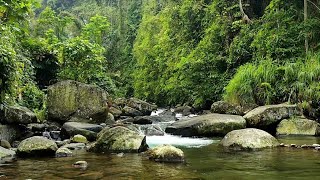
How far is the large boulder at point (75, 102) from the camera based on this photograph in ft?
39.8

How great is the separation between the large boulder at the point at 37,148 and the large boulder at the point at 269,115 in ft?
18.4

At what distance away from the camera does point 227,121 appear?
1027 centimetres

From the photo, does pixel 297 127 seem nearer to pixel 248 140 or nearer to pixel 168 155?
pixel 248 140

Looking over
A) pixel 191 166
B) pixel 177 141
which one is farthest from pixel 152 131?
pixel 191 166

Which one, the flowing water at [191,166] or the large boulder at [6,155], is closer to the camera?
the flowing water at [191,166]

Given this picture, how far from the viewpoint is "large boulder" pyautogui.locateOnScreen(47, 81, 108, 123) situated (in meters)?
12.1

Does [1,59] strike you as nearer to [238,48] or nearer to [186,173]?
[186,173]

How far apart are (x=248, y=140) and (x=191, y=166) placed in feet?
7.10

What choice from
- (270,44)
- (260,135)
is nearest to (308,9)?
(270,44)

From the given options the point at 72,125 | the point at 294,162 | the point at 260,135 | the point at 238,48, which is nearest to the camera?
the point at 294,162

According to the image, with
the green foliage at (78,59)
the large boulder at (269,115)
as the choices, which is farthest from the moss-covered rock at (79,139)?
the green foliage at (78,59)

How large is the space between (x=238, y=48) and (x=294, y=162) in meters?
12.1

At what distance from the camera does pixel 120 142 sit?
25.4 feet

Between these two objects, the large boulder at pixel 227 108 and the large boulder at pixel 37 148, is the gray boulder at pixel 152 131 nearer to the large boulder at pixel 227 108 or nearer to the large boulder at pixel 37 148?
the large boulder at pixel 227 108
